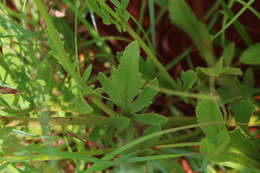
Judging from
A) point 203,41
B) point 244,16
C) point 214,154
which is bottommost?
point 214,154

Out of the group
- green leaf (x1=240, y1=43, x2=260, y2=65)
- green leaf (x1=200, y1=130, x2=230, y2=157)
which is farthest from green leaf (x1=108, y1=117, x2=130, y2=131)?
green leaf (x1=240, y1=43, x2=260, y2=65)

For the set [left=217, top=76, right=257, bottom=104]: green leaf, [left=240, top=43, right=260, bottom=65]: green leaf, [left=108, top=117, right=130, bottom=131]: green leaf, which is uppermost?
[left=240, top=43, right=260, bottom=65]: green leaf

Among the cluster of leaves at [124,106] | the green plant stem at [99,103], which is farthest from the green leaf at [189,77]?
the green plant stem at [99,103]

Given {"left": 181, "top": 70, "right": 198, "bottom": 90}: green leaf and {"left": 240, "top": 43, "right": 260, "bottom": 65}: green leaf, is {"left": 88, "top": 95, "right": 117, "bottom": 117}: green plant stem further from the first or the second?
{"left": 240, "top": 43, "right": 260, "bottom": 65}: green leaf

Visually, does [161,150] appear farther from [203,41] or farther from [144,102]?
[203,41]

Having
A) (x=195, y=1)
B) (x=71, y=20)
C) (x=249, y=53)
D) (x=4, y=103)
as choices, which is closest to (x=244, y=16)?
(x=195, y=1)
